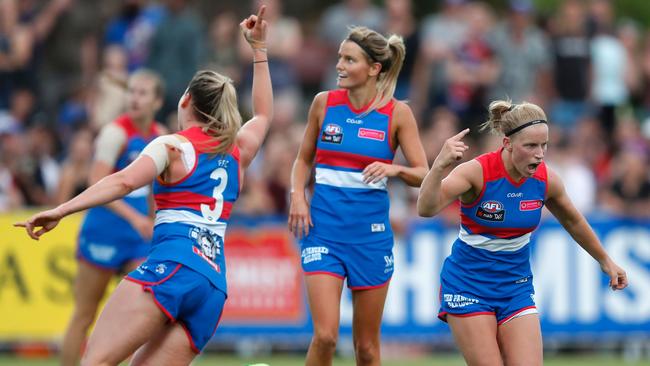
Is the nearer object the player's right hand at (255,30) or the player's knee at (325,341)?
the player's right hand at (255,30)

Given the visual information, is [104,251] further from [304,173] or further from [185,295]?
[185,295]

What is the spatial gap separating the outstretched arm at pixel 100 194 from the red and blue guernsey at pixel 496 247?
2.13m

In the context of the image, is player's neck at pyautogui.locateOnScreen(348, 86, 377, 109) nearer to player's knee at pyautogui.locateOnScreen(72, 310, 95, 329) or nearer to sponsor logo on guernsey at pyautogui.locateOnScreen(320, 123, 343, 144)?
sponsor logo on guernsey at pyautogui.locateOnScreen(320, 123, 343, 144)

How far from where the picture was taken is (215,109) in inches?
263

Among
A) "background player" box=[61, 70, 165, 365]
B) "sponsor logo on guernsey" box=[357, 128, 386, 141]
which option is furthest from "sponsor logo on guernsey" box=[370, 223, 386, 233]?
"background player" box=[61, 70, 165, 365]

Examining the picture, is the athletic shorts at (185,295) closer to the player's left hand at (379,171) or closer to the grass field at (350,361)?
the player's left hand at (379,171)

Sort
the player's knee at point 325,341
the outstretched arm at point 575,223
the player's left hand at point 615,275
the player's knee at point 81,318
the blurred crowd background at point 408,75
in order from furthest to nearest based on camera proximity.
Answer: the blurred crowd background at point 408,75 < the player's knee at point 81,318 < the player's knee at point 325,341 < the player's left hand at point 615,275 < the outstretched arm at point 575,223

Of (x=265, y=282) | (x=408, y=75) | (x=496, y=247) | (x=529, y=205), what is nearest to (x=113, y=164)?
(x=496, y=247)

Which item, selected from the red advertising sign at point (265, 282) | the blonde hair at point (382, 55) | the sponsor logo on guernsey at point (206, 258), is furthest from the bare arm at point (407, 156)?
the red advertising sign at point (265, 282)

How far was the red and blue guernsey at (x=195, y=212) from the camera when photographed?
6455mm

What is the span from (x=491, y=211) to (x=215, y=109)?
6.06 ft

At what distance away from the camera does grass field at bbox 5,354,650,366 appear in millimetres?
12148

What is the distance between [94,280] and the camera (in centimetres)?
949

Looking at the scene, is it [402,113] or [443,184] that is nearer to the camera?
[443,184]
